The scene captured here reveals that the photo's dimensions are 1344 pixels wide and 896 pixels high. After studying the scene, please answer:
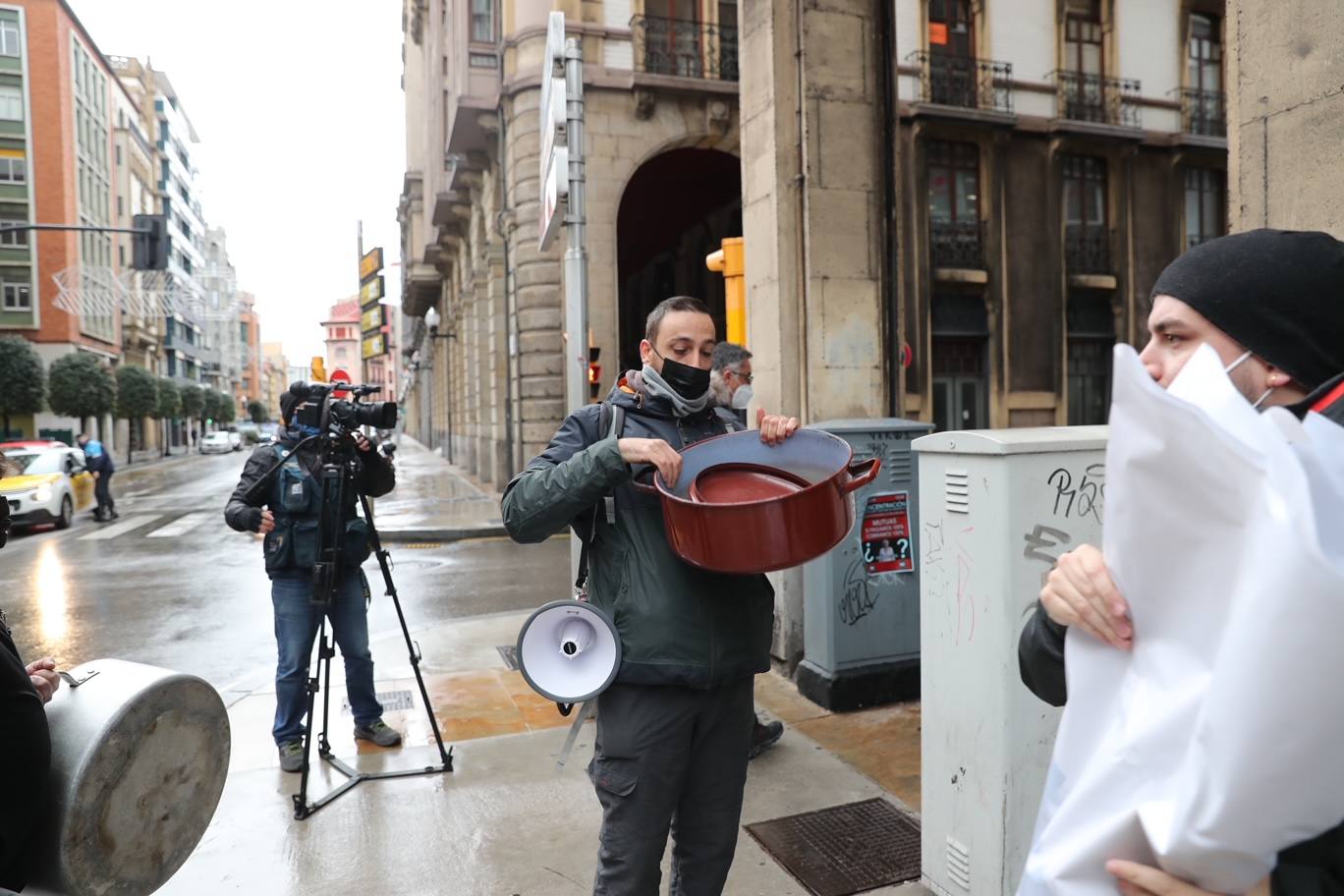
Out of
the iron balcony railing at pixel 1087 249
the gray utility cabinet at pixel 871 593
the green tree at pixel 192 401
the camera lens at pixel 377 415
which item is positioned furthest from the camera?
the green tree at pixel 192 401

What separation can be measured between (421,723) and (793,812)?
243cm

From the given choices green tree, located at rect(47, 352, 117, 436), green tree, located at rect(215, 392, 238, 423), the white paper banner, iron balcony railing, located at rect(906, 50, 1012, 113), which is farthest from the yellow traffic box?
green tree, located at rect(215, 392, 238, 423)

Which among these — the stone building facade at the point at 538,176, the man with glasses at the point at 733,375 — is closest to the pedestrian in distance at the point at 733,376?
the man with glasses at the point at 733,375

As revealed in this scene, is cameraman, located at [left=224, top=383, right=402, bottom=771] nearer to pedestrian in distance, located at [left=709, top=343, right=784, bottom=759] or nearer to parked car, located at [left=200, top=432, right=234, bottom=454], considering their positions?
pedestrian in distance, located at [left=709, top=343, right=784, bottom=759]

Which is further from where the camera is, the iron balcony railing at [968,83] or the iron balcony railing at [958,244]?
the iron balcony railing at [958,244]

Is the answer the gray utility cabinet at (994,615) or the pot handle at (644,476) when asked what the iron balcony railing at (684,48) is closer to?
the gray utility cabinet at (994,615)

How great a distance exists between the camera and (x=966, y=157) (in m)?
22.2

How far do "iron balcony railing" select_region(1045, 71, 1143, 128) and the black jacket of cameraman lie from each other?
2257cm

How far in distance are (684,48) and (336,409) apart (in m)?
14.8

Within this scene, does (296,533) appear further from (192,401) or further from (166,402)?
(192,401)

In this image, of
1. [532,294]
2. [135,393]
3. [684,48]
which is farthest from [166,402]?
[684,48]

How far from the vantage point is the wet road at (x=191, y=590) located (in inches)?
303

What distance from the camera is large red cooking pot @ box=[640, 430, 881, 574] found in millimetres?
2209

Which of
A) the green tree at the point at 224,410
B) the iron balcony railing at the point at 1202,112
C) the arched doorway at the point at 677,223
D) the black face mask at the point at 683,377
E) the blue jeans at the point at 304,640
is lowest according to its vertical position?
the blue jeans at the point at 304,640
